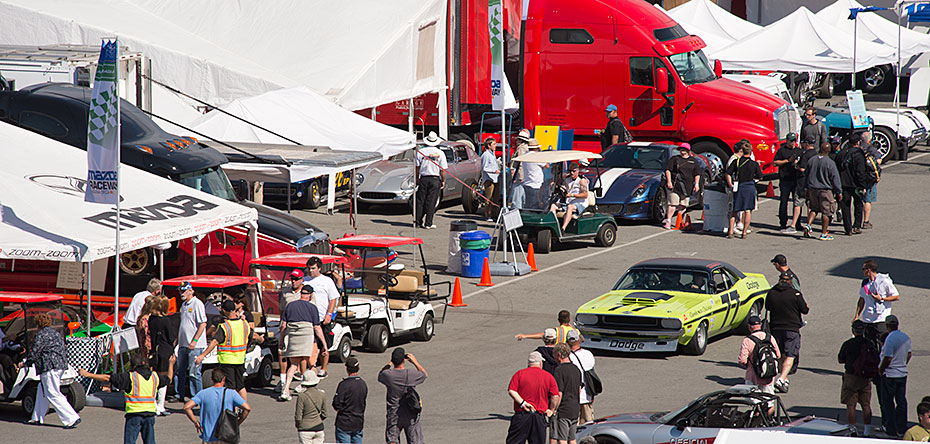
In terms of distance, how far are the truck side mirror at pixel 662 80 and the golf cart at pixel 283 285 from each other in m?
13.4

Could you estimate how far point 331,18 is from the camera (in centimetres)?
2894

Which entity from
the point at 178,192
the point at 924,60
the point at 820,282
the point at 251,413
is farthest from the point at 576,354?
the point at 924,60

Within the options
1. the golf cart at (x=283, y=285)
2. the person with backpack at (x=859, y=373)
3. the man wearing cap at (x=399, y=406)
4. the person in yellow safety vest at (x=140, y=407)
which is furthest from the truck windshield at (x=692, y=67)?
the person in yellow safety vest at (x=140, y=407)

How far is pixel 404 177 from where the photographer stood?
2636 centimetres

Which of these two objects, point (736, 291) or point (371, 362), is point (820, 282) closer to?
point (736, 291)

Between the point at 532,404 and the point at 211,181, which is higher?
the point at 211,181

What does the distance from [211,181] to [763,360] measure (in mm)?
9519

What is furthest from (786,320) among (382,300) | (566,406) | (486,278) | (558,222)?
(558,222)

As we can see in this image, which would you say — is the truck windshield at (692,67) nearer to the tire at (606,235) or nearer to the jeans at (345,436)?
the tire at (606,235)

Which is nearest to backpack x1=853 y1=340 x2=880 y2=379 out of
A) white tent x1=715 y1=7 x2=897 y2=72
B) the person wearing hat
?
the person wearing hat

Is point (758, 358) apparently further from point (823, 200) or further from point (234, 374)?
point (823, 200)

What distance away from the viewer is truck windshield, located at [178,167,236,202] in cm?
1854

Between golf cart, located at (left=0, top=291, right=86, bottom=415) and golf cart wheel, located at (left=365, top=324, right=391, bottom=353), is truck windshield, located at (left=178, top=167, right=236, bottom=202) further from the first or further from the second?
golf cart wheel, located at (left=365, top=324, right=391, bottom=353)

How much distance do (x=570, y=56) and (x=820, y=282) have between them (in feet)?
36.0
